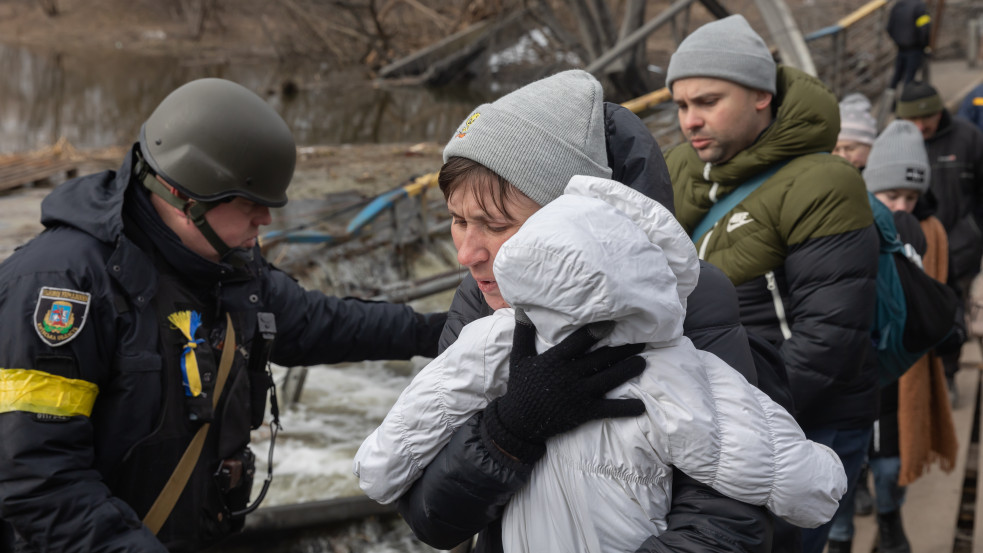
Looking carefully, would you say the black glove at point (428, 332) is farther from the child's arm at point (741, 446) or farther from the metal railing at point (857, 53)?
the metal railing at point (857, 53)

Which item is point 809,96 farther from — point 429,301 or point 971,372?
point 429,301

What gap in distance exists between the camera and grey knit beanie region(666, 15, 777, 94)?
8.61 ft

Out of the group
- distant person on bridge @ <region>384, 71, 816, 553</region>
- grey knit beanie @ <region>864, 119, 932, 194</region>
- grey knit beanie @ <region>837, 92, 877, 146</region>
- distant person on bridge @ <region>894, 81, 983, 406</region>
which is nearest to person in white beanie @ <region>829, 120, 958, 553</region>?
grey knit beanie @ <region>864, 119, 932, 194</region>

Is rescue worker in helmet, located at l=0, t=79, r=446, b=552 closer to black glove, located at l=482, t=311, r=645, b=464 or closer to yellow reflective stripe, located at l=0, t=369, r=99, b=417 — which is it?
yellow reflective stripe, located at l=0, t=369, r=99, b=417

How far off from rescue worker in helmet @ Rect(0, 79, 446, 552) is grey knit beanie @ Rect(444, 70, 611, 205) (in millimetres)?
991

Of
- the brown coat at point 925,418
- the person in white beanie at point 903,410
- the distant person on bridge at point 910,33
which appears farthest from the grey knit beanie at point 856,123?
the distant person on bridge at point 910,33

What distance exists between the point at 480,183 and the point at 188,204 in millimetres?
1110

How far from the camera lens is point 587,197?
4.55 feet

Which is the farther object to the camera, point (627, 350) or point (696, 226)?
point (696, 226)

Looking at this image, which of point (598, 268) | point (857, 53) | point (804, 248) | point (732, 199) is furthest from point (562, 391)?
point (857, 53)

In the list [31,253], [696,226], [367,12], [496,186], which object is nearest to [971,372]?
[696,226]

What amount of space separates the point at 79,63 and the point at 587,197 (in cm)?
2491

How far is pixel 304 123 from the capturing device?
1664 centimetres

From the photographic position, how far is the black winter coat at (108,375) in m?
2.04
